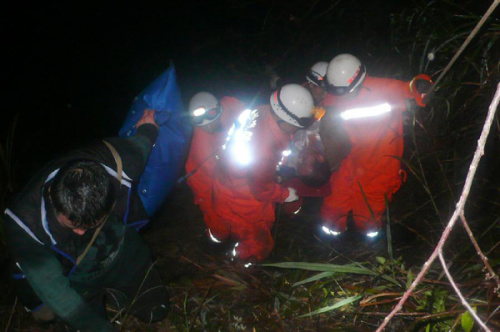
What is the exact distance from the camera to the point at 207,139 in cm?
368

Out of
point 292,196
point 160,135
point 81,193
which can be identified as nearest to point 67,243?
point 81,193

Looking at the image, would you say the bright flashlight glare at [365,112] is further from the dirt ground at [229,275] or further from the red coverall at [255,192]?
the dirt ground at [229,275]

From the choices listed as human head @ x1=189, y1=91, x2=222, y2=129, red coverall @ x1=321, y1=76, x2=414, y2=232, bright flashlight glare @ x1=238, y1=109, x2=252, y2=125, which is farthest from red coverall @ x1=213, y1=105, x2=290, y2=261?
red coverall @ x1=321, y1=76, x2=414, y2=232

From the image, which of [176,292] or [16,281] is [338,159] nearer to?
[176,292]

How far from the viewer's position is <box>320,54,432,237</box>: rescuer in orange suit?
333 cm

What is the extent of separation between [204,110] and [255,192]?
94cm

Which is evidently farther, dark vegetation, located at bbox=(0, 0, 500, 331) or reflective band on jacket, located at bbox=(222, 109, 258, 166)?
reflective band on jacket, located at bbox=(222, 109, 258, 166)

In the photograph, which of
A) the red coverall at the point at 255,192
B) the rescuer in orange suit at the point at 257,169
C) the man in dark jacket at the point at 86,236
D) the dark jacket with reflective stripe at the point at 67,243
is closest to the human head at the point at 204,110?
the rescuer in orange suit at the point at 257,169

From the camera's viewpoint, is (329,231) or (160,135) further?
(329,231)

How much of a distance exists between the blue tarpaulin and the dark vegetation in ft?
3.03

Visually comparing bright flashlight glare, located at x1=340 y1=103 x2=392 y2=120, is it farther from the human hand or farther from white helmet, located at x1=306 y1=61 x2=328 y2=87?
the human hand

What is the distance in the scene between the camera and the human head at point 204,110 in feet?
11.4

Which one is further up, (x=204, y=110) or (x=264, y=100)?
(x=204, y=110)

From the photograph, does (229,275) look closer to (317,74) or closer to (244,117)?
(244,117)
